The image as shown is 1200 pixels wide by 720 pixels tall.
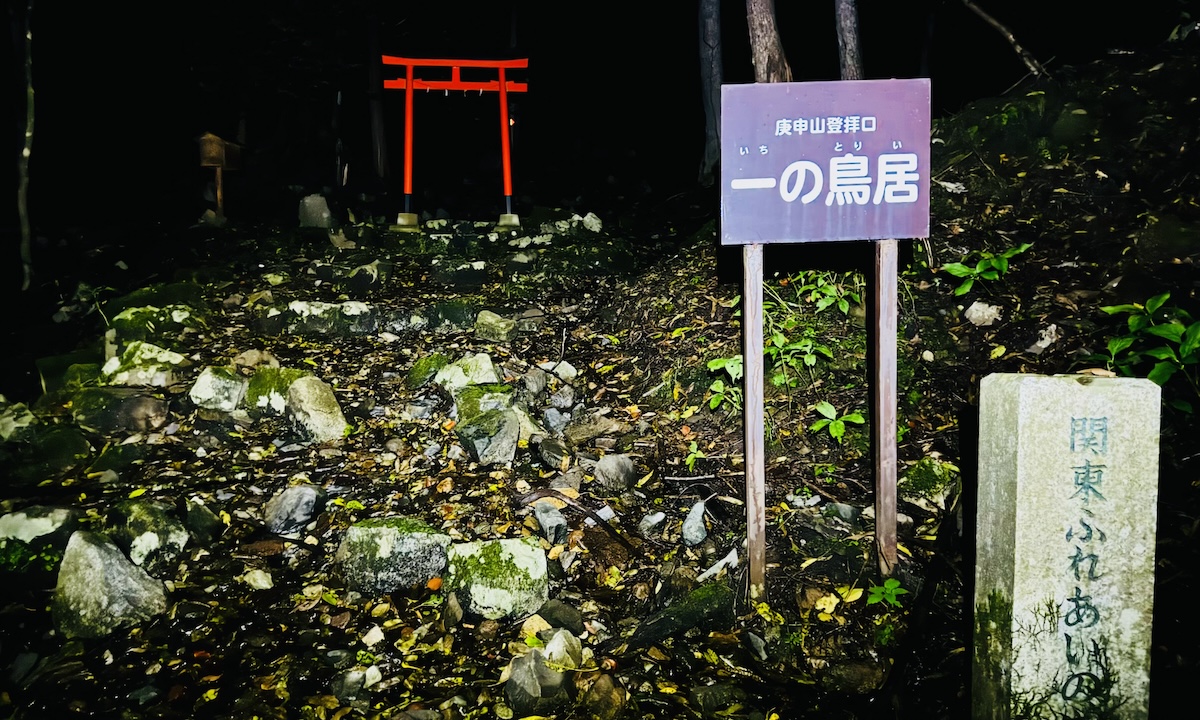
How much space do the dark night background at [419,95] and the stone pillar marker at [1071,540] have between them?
7093 millimetres

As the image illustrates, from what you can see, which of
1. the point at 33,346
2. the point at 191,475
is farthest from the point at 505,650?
the point at 33,346

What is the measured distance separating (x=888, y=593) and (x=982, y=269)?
285cm

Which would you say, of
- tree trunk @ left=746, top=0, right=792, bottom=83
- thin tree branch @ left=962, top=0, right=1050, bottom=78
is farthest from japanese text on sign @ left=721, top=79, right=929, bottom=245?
thin tree branch @ left=962, top=0, right=1050, bottom=78

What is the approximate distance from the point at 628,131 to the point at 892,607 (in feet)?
47.1

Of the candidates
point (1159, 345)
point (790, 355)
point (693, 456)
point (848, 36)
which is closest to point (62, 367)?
point (693, 456)

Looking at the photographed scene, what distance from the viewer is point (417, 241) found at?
30.1 ft

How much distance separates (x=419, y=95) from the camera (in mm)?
15203

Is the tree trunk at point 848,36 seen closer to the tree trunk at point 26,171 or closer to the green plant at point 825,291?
the green plant at point 825,291

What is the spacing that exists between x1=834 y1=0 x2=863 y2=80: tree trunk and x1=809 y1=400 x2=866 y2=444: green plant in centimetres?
394

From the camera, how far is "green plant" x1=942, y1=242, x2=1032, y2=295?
509 centimetres

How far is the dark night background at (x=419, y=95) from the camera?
979 cm

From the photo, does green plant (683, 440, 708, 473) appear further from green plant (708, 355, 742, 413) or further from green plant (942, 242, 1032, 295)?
green plant (942, 242, 1032, 295)

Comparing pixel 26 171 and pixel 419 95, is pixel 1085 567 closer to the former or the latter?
pixel 26 171

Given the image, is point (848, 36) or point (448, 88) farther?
point (448, 88)
